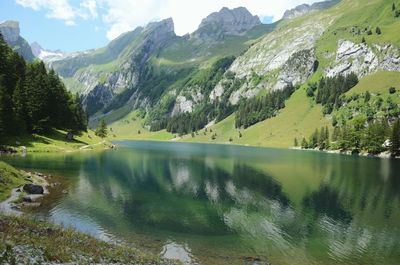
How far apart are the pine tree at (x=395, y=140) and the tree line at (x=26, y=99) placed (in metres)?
147

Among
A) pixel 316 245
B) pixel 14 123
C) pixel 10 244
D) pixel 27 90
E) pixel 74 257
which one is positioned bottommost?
pixel 316 245

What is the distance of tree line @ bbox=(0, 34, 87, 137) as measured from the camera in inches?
3927

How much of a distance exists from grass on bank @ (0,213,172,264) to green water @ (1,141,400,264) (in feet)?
26.8

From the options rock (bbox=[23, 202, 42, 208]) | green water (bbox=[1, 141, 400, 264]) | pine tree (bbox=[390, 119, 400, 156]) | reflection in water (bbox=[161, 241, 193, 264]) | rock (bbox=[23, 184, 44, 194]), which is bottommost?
reflection in water (bbox=[161, 241, 193, 264])

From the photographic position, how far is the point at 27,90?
113938 millimetres

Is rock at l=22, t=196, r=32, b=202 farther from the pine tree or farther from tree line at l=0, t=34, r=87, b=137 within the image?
the pine tree

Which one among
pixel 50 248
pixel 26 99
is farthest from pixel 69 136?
pixel 50 248

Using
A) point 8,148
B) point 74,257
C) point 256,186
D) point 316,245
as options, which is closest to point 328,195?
point 256,186

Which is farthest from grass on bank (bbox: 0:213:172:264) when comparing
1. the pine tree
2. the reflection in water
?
the pine tree

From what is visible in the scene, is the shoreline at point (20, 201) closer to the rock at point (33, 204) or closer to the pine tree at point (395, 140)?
the rock at point (33, 204)

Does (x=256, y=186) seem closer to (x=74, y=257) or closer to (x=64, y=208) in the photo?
(x=64, y=208)

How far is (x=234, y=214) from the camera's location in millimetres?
51812

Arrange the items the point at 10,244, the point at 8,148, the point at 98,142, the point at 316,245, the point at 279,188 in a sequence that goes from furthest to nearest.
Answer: the point at 98,142
the point at 8,148
the point at 279,188
the point at 316,245
the point at 10,244

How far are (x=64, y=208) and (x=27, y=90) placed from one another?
259ft
